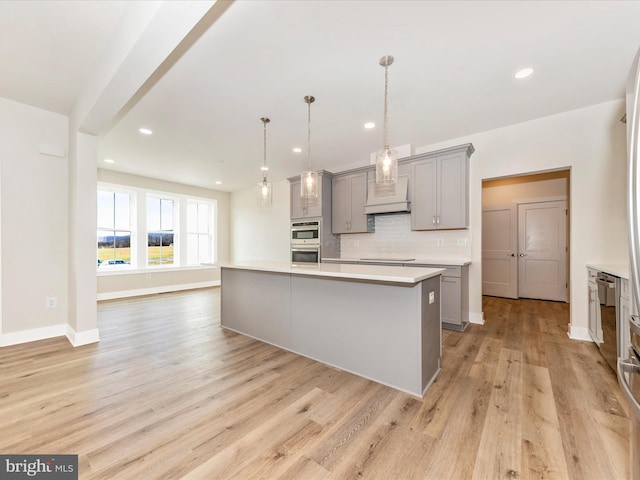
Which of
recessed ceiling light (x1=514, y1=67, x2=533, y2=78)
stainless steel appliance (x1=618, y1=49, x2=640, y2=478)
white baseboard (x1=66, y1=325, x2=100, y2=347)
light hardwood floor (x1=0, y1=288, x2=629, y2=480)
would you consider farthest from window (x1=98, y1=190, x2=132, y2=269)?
stainless steel appliance (x1=618, y1=49, x2=640, y2=478)

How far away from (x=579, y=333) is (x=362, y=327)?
2.86m

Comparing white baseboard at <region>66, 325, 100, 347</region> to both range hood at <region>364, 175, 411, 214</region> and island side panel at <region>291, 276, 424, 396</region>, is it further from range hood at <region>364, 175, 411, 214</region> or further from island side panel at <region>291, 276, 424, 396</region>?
range hood at <region>364, 175, 411, 214</region>

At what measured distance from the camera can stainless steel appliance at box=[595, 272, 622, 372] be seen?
7.51ft

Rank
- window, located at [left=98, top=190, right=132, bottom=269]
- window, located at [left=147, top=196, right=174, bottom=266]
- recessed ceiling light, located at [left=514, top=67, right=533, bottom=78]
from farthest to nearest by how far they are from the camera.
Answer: window, located at [left=147, top=196, right=174, bottom=266], window, located at [left=98, top=190, right=132, bottom=269], recessed ceiling light, located at [left=514, top=67, right=533, bottom=78]

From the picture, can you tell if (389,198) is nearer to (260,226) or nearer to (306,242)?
(306,242)

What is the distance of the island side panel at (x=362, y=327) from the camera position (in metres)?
2.08

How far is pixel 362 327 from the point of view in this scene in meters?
2.33

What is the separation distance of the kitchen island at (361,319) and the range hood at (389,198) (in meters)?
1.97

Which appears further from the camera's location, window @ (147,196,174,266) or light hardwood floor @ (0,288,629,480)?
window @ (147,196,174,266)

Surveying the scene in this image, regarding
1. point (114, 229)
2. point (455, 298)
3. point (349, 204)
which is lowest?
point (455, 298)

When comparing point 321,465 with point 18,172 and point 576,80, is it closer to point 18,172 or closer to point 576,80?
point 576,80

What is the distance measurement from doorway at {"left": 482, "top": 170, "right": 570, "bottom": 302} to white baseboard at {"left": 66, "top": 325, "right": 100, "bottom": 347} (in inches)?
266
